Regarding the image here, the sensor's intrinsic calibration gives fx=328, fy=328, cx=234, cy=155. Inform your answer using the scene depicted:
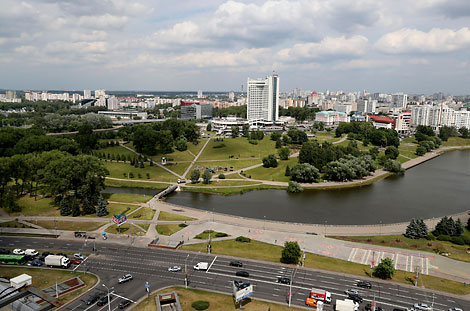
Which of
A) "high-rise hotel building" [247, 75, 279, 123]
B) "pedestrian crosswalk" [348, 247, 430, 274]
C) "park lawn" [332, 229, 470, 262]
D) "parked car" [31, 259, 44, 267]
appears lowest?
"parked car" [31, 259, 44, 267]

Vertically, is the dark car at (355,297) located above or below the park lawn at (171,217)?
above

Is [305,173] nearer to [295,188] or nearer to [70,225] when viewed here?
[295,188]

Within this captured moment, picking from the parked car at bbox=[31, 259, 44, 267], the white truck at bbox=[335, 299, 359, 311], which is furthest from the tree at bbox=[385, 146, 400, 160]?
the parked car at bbox=[31, 259, 44, 267]

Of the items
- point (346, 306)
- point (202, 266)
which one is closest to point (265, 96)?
point (202, 266)

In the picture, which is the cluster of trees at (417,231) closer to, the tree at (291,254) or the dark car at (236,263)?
the tree at (291,254)

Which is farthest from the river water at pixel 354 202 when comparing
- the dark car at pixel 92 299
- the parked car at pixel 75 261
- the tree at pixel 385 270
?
the dark car at pixel 92 299

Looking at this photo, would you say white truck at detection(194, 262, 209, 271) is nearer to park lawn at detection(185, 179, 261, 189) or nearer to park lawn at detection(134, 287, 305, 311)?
park lawn at detection(134, 287, 305, 311)
